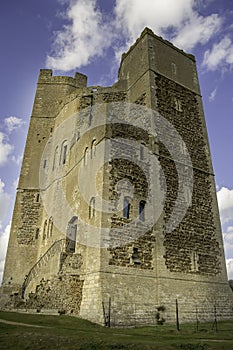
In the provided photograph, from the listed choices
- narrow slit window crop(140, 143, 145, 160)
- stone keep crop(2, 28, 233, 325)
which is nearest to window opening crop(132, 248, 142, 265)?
stone keep crop(2, 28, 233, 325)

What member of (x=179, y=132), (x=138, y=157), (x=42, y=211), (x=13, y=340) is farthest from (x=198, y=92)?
(x=13, y=340)

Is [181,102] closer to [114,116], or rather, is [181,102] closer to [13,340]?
[114,116]

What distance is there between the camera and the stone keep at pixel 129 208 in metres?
14.1

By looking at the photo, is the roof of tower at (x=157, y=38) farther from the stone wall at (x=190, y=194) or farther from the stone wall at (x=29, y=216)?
the stone wall at (x=29, y=216)

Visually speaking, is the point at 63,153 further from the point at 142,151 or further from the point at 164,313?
the point at 164,313

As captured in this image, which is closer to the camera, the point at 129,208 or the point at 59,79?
the point at 129,208

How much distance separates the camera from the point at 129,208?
51.9ft

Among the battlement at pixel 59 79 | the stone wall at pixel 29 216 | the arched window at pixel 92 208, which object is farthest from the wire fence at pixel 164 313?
the battlement at pixel 59 79

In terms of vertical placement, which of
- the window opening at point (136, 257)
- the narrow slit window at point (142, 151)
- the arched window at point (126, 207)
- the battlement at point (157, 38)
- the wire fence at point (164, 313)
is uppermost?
the battlement at point (157, 38)

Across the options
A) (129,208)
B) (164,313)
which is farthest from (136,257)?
(164,313)

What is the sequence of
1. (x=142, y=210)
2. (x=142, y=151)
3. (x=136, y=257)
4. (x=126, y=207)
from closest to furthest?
(x=136, y=257) → (x=126, y=207) → (x=142, y=210) → (x=142, y=151)

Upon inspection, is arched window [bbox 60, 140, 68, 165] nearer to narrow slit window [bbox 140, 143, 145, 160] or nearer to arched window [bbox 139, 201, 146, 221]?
narrow slit window [bbox 140, 143, 145, 160]

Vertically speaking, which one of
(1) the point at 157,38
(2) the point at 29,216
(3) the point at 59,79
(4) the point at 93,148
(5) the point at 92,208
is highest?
(3) the point at 59,79

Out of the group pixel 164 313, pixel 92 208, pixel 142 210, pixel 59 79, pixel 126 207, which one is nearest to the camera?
pixel 164 313
